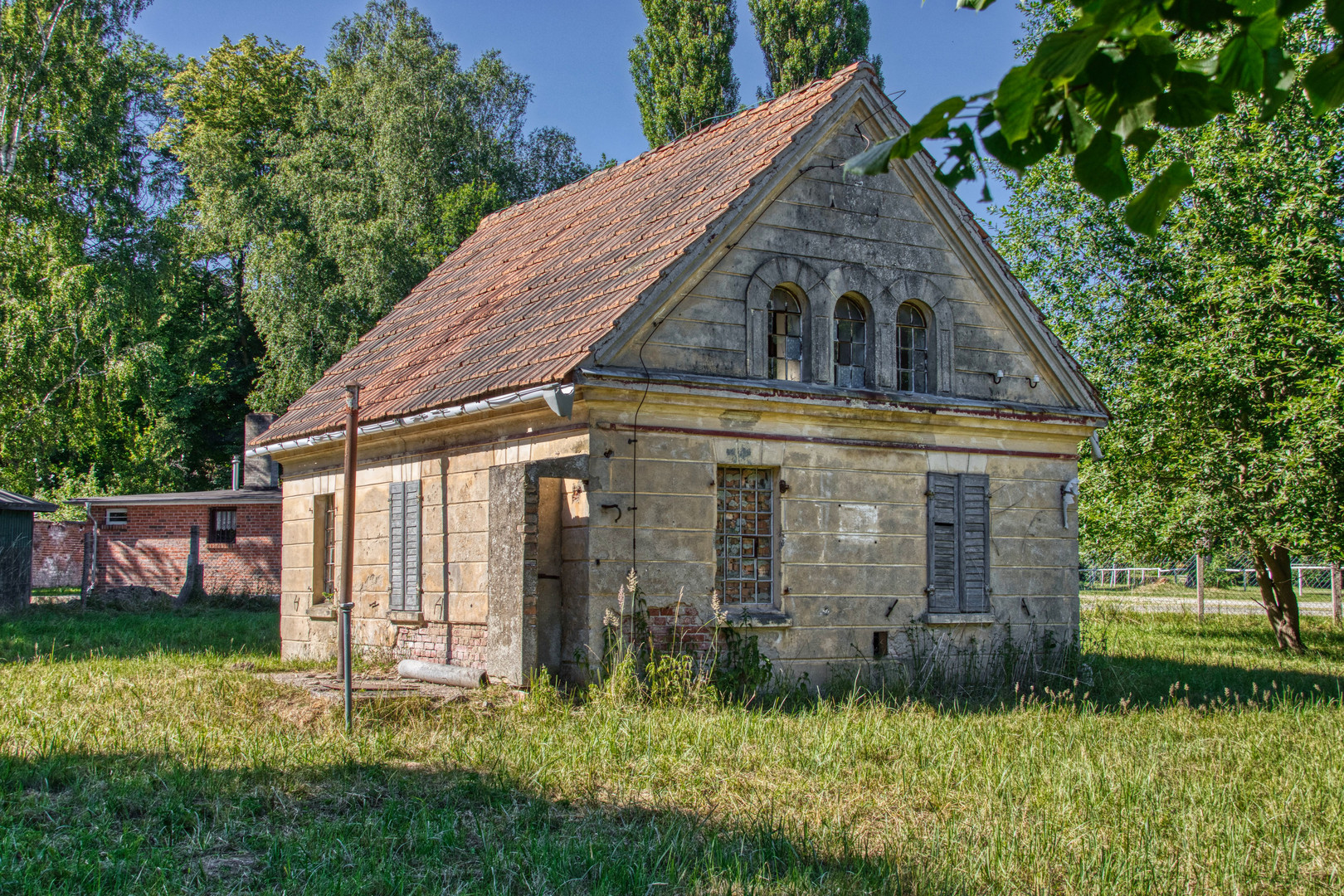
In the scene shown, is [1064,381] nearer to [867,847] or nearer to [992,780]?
[992,780]

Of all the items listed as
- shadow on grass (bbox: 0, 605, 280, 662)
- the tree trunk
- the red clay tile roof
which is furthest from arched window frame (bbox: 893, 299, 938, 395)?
shadow on grass (bbox: 0, 605, 280, 662)

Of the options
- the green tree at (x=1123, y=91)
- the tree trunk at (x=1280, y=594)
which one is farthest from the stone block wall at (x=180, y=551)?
the green tree at (x=1123, y=91)

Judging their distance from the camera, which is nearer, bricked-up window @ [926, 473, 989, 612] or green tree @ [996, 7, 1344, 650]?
bricked-up window @ [926, 473, 989, 612]

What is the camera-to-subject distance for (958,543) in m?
14.1

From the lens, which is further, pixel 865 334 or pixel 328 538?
pixel 328 538

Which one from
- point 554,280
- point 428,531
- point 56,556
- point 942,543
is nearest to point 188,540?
point 56,556

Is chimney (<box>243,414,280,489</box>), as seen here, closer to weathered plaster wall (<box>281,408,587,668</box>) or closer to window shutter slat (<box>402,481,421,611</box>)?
Answer: weathered plaster wall (<box>281,408,587,668</box>)

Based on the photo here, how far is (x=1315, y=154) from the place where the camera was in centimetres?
1825

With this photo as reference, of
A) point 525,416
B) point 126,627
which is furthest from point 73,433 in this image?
point 525,416

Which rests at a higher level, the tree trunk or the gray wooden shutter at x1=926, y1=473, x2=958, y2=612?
the gray wooden shutter at x1=926, y1=473, x2=958, y2=612

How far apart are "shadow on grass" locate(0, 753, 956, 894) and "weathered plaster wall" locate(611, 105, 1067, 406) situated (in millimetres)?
5644

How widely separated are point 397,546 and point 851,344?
20.5 feet

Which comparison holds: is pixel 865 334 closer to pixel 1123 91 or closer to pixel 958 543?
pixel 958 543

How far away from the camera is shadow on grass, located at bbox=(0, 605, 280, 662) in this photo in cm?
1703
